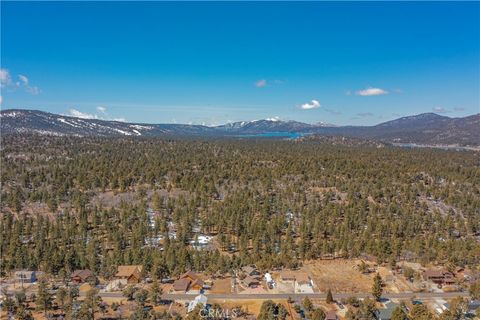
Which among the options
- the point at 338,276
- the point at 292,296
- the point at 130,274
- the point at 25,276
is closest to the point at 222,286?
the point at 292,296

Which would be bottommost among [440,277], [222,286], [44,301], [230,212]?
[222,286]

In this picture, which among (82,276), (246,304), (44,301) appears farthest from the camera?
(82,276)

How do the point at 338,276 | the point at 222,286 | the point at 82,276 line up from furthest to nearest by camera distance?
the point at 338,276 → the point at 82,276 → the point at 222,286

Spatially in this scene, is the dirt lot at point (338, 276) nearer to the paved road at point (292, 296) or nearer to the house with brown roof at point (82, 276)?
the paved road at point (292, 296)

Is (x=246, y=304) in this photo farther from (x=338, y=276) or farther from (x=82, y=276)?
(x=82, y=276)

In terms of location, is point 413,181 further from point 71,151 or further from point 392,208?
point 71,151

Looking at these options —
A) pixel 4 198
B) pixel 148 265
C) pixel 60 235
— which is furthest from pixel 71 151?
pixel 148 265

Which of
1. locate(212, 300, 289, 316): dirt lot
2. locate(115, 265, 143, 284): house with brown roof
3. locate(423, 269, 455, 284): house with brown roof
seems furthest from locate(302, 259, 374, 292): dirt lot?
locate(115, 265, 143, 284): house with brown roof

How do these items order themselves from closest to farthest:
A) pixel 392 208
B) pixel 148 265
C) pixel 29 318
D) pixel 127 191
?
pixel 29 318
pixel 148 265
pixel 392 208
pixel 127 191

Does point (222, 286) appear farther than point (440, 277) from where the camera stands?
No
